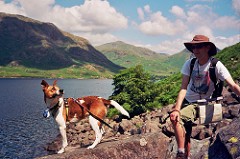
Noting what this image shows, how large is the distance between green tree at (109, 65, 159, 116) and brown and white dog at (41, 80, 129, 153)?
18626 mm

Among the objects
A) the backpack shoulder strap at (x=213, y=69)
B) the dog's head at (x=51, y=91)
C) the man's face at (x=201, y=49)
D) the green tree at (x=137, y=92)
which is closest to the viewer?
the backpack shoulder strap at (x=213, y=69)

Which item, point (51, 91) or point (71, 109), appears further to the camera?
point (71, 109)

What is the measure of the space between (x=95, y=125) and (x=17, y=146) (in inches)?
774

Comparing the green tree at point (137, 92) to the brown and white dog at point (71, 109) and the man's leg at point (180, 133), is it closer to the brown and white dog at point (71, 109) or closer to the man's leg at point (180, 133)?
the brown and white dog at point (71, 109)

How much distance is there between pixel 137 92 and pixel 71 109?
64.2 ft

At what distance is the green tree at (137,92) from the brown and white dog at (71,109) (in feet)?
61.1

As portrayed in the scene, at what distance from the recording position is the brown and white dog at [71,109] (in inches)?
209

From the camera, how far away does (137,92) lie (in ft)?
82.4

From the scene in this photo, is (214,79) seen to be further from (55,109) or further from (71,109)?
(55,109)

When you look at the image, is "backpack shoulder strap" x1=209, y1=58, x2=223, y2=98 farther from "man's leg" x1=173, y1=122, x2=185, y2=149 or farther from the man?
"man's leg" x1=173, y1=122, x2=185, y2=149

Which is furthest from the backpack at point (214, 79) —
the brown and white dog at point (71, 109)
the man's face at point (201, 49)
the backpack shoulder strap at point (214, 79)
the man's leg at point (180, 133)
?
the brown and white dog at point (71, 109)

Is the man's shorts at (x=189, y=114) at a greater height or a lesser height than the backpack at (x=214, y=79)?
lesser

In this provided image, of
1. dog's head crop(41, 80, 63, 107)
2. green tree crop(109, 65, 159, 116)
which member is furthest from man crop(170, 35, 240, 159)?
green tree crop(109, 65, 159, 116)

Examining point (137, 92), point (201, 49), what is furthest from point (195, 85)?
point (137, 92)
